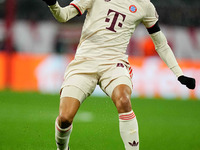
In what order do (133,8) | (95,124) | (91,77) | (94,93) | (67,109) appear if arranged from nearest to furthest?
1. (67,109)
2. (91,77)
3. (133,8)
4. (95,124)
5. (94,93)

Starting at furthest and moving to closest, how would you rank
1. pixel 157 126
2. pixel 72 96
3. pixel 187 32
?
pixel 187 32 < pixel 157 126 < pixel 72 96

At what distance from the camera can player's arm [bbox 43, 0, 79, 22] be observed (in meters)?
4.55

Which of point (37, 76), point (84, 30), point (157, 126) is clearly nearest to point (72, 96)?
point (84, 30)

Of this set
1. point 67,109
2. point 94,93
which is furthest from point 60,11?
point 94,93

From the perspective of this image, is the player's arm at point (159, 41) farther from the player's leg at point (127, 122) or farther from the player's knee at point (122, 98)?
the player's leg at point (127, 122)

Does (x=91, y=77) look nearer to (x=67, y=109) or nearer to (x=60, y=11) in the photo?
(x=67, y=109)

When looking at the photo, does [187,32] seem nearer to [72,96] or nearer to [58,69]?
[58,69]

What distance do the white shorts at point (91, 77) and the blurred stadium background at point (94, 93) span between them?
1237mm

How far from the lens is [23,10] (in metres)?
18.9

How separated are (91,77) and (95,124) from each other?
3.71m

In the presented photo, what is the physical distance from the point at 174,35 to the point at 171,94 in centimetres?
536

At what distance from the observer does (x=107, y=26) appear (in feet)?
16.3

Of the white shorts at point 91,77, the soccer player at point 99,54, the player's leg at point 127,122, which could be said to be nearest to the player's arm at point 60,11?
the soccer player at point 99,54

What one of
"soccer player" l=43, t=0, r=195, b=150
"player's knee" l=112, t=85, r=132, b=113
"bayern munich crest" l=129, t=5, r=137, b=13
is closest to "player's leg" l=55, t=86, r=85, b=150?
"soccer player" l=43, t=0, r=195, b=150
